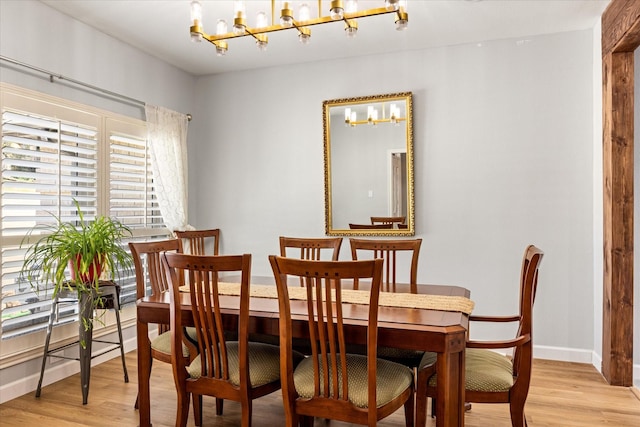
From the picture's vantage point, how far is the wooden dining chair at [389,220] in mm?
4129

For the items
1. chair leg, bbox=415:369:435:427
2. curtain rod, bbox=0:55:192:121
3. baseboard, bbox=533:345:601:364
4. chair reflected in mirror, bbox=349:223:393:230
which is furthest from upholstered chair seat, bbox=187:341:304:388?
baseboard, bbox=533:345:601:364

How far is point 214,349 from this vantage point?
2.11m

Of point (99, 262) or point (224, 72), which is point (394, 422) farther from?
point (224, 72)

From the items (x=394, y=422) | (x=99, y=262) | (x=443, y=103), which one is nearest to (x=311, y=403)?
(x=394, y=422)

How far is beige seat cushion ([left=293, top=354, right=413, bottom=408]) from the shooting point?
1868mm

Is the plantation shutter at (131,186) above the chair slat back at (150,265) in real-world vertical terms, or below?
above

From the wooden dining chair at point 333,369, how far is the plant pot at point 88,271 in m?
1.72

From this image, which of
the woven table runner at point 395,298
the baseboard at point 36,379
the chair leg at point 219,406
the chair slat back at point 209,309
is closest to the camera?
the chair slat back at point 209,309

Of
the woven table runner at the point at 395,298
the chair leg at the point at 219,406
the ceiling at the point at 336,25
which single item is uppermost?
the ceiling at the point at 336,25

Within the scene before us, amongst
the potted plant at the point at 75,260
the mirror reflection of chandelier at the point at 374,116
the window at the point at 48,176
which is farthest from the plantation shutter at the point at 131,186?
the mirror reflection of chandelier at the point at 374,116

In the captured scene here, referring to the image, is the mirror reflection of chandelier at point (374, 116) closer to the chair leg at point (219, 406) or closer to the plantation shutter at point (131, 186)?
the plantation shutter at point (131, 186)

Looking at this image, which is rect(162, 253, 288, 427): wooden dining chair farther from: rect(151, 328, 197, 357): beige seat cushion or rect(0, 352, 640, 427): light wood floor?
rect(0, 352, 640, 427): light wood floor

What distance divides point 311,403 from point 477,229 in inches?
100

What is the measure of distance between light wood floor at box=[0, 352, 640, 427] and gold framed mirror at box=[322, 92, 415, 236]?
1.68m
